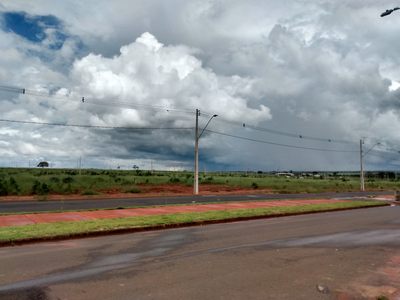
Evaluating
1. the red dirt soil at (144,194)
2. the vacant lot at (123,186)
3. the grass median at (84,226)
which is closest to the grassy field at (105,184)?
the vacant lot at (123,186)

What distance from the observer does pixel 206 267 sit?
20.9 ft

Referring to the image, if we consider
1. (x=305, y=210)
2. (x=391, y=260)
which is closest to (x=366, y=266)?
(x=391, y=260)

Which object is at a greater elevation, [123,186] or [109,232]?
[123,186]

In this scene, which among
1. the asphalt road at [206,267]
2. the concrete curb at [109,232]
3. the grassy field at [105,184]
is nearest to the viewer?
the asphalt road at [206,267]

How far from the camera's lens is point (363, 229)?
460 inches

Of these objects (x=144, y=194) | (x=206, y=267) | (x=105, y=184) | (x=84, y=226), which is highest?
(x=105, y=184)

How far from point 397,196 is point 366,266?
78.9 feet

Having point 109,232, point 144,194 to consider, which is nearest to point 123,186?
point 144,194

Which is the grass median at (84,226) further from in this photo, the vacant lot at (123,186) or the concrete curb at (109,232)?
the vacant lot at (123,186)

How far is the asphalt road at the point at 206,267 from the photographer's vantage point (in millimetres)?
Result: 5012

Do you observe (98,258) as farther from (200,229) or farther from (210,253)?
(200,229)

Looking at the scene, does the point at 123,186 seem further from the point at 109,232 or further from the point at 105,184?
the point at 109,232

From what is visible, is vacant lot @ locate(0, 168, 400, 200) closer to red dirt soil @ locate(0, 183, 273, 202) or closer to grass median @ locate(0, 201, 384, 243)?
red dirt soil @ locate(0, 183, 273, 202)

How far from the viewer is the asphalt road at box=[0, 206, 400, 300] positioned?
501 centimetres
